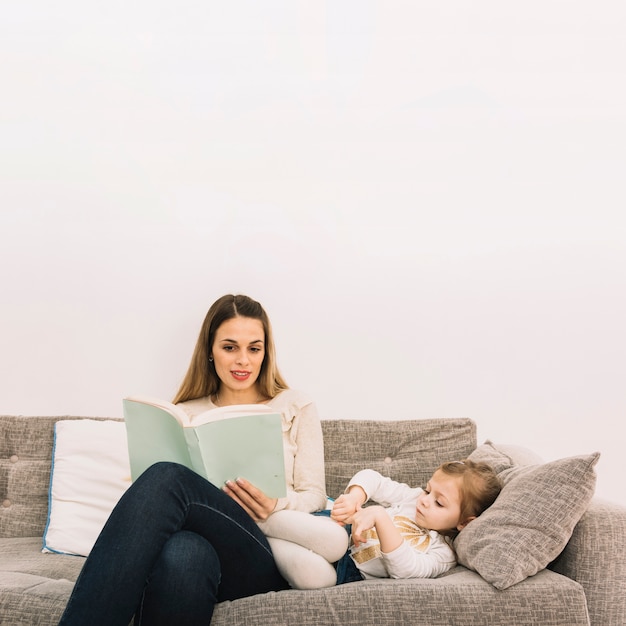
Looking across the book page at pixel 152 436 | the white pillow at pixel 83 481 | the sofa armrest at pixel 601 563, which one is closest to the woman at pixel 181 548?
the book page at pixel 152 436

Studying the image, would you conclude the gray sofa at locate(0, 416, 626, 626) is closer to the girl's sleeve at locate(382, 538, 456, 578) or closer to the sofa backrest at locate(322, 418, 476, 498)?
the girl's sleeve at locate(382, 538, 456, 578)

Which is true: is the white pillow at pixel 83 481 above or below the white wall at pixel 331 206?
below

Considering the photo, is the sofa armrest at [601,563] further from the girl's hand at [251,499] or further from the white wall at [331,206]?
the white wall at [331,206]

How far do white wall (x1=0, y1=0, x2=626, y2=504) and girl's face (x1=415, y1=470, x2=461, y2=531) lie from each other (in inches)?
31.2

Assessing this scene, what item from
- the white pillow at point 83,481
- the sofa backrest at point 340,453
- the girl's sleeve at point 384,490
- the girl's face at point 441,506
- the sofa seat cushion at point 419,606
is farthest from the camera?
the sofa backrest at point 340,453

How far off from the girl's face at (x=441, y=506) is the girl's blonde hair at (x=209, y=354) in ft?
2.14

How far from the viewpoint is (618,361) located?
2.65 meters

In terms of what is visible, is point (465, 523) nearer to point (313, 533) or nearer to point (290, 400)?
point (313, 533)

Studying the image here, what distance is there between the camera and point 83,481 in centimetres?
220

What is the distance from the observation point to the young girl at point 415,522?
1.64 m

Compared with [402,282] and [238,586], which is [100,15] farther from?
[238,586]

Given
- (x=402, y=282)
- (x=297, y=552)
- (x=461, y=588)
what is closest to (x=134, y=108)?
(x=402, y=282)

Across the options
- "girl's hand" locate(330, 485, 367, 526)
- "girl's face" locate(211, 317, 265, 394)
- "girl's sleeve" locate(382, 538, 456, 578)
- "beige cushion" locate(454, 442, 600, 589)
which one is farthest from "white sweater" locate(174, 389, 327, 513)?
"beige cushion" locate(454, 442, 600, 589)

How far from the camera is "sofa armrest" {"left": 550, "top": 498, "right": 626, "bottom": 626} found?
62.9 inches
